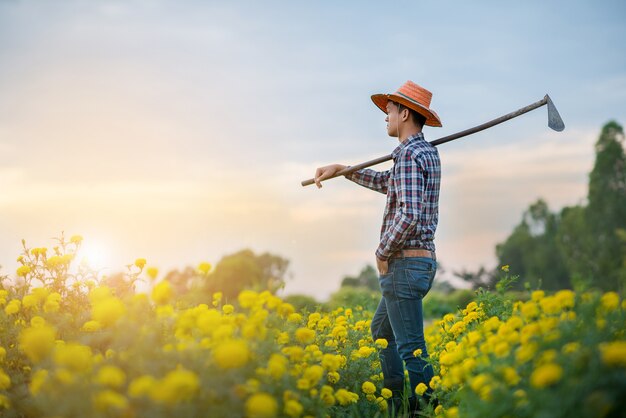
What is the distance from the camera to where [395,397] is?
451 centimetres

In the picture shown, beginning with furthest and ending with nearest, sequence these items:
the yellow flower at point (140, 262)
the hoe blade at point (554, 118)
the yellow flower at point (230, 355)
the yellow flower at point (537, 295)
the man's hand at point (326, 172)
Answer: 1. the man's hand at point (326, 172)
2. the hoe blade at point (554, 118)
3. the yellow flower at point (140, 262)
4. the yellow flower at point (537, 295)
5. the yellow flower at point (230, 355)

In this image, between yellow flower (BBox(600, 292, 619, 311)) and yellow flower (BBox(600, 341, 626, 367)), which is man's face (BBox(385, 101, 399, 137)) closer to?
yellow flower (BBox(600, 292, 619, 311))

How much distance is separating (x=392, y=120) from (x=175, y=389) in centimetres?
292

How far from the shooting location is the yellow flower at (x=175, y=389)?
2.25 meters

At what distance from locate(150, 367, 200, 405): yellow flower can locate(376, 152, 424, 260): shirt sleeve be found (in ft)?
6.80

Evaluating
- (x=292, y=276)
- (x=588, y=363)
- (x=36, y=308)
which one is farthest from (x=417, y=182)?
(x=36, y=308)

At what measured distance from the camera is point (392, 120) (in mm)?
4586

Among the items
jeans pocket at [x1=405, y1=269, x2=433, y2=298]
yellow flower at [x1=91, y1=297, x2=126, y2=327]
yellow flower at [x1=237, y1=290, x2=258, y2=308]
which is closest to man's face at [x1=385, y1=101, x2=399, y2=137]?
jeans pocket at [x1=405, y1=269, x2=433, y2=298]

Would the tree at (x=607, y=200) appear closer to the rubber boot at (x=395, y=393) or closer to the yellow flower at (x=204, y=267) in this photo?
the rubber boot at (x=395, y=393)

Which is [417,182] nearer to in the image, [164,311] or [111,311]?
[164,311]

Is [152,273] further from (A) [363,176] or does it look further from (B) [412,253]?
(A) [363,176]

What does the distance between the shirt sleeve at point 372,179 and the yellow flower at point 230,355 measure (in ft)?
8.52

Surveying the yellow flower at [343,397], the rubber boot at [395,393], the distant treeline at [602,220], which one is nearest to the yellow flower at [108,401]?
the yellow flower at [343,397]

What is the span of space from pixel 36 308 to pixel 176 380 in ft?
7.27
